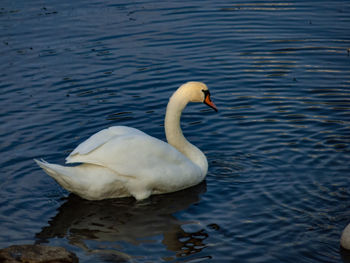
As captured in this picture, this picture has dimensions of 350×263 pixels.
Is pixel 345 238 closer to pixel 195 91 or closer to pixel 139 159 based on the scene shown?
pixel 139 159

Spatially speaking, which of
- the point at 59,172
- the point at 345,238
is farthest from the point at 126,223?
the point at 345,238

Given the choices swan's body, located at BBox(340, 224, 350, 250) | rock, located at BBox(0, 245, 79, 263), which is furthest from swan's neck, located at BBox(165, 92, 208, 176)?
rock, located at BBox(0, 245, 79, 263)

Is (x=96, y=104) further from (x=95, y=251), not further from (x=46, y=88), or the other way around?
(x=95, y=251)

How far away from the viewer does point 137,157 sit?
880cm

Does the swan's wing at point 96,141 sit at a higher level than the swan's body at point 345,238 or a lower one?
higher

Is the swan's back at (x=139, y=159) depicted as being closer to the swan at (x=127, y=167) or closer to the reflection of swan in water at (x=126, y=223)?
the swan at (x=127, y=167)

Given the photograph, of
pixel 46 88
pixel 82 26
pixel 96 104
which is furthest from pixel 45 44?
pixel 96 104

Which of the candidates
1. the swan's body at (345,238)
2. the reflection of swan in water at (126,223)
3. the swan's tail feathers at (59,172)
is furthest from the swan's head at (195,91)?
the swan's body at (345,238)

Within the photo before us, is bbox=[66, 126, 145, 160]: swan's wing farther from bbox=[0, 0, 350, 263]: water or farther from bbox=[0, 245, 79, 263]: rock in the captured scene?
bbox=[0, 245, 79, 263]: rock

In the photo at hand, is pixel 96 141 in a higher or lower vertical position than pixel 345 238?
higher

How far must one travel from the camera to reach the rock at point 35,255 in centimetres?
665

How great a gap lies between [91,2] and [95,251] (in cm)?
1216

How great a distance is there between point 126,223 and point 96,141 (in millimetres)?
1240

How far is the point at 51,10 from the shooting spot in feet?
59.5
